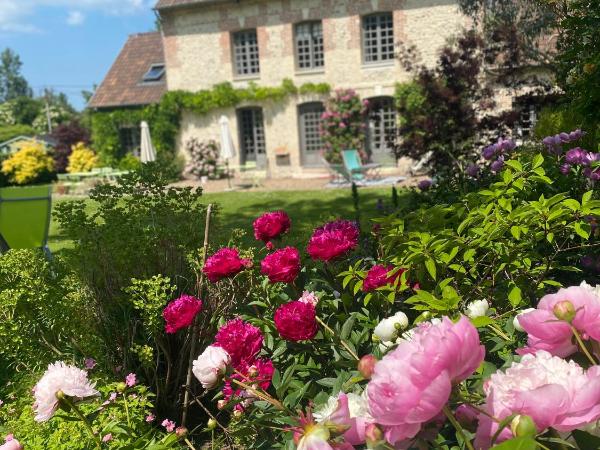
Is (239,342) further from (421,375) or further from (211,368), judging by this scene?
(421,375)

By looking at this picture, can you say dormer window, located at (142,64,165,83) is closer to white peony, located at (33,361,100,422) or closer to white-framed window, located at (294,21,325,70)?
white-framed window, located at (294,21,325,70)

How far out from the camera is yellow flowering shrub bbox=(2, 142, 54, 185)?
21.9 metres

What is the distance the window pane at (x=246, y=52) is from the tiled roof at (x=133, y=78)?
296 cm

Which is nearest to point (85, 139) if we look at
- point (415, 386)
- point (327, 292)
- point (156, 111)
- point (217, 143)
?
point (156, 111)

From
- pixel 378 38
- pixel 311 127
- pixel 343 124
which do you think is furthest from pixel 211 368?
pixel 311 127

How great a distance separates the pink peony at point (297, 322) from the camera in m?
1.66

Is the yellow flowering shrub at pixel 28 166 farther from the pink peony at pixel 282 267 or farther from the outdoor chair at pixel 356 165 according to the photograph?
the pink peony at pixel 282 267

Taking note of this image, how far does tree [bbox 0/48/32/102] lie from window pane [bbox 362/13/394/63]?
350ft

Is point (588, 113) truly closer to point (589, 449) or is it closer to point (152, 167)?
point (152, 167)

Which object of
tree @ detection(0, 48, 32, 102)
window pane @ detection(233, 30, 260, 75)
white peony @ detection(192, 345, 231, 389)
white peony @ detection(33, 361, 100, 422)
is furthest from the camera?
tree @ detection(0, 48, 32, 102)

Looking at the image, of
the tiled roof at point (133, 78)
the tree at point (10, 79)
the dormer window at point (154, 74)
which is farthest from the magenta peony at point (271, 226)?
the tree at point (10, 79)

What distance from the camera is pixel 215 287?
122 inches

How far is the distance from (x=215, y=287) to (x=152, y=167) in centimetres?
101

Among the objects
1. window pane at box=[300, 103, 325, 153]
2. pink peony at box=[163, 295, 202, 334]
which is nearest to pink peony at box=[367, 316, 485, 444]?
pink peony at box=[163, 295, 202, 334]
